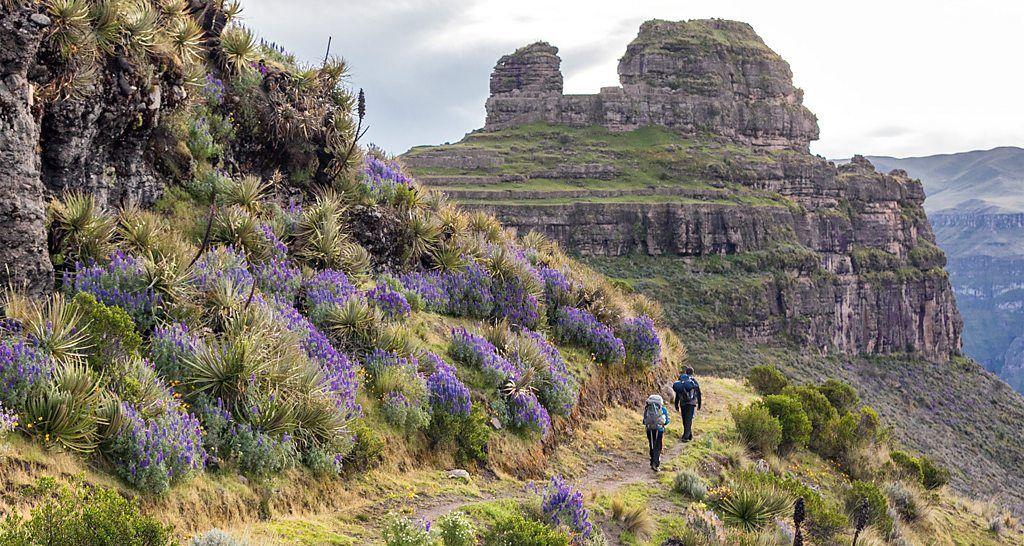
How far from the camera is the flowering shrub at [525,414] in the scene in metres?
11.1

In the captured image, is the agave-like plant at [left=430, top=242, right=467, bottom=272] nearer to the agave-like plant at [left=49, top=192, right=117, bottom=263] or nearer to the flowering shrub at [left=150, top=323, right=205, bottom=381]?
the agave-like plant at [left=49, top=192, right=117, bottom=263]

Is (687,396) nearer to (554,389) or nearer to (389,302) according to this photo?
(554,389)

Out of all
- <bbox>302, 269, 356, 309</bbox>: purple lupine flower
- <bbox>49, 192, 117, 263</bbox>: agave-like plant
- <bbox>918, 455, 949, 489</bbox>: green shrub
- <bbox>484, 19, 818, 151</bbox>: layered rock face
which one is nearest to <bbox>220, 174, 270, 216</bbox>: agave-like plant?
<bbox>302, 269, 356, 309</bbox>: purple lupine flower

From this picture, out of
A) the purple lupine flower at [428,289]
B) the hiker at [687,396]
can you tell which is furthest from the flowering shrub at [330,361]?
the hiker at [687,396]

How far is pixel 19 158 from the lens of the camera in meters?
7.32

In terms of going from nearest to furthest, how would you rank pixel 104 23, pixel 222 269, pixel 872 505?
1. pixel 104 23
2. pixel 222 269
3. pixel 872 505

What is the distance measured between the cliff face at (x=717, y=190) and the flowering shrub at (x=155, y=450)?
2767 inches

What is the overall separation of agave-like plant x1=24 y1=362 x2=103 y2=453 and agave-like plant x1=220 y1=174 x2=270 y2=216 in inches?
203

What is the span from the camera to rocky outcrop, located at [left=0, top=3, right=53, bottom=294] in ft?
23.6

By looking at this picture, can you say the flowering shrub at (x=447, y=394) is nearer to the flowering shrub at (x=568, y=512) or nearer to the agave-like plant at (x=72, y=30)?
the flowering shrub at (x=568, y=512)

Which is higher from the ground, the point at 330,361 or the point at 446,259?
the point at 446,259

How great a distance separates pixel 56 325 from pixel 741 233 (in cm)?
8985

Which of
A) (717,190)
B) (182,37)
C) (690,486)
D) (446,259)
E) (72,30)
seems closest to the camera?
(72,30)

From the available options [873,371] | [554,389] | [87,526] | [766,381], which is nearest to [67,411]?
[87,526]
